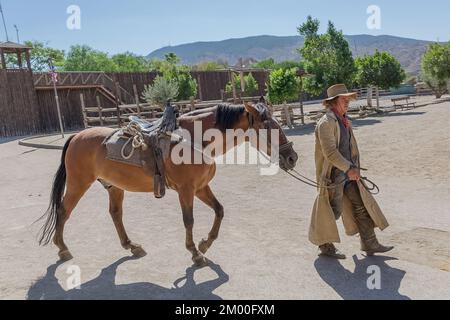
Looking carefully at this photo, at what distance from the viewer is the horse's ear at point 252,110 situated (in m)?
4.64

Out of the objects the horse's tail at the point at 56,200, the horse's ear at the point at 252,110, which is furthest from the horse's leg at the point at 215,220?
the horse's tail at the point at 56,200

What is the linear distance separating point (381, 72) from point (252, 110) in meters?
24.7

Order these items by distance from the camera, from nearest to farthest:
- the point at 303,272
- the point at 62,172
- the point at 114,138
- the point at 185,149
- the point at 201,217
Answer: the point at 303,272 → the point at 185,149 → the point at 114,138 → the point at 62,172 → the point at 201,217

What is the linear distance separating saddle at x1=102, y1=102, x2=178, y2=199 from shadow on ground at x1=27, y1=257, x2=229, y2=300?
0.98m

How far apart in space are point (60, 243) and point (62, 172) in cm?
88

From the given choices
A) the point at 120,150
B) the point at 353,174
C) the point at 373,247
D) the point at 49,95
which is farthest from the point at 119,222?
the point at 49,95

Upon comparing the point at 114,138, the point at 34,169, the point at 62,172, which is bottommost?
the point at 34,169

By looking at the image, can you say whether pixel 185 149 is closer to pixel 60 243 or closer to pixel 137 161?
pixel 137 161

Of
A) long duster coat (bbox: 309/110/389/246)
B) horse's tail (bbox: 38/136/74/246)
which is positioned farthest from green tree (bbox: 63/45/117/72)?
long duster coat (bbox: 309/110/389/246)

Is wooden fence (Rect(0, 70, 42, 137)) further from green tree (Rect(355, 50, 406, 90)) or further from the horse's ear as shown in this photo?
the horse's ear

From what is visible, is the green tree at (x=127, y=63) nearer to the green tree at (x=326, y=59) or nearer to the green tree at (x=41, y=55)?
the green tree at (x=41, y=55)

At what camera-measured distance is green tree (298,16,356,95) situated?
23.2 m

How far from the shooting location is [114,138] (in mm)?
5148
